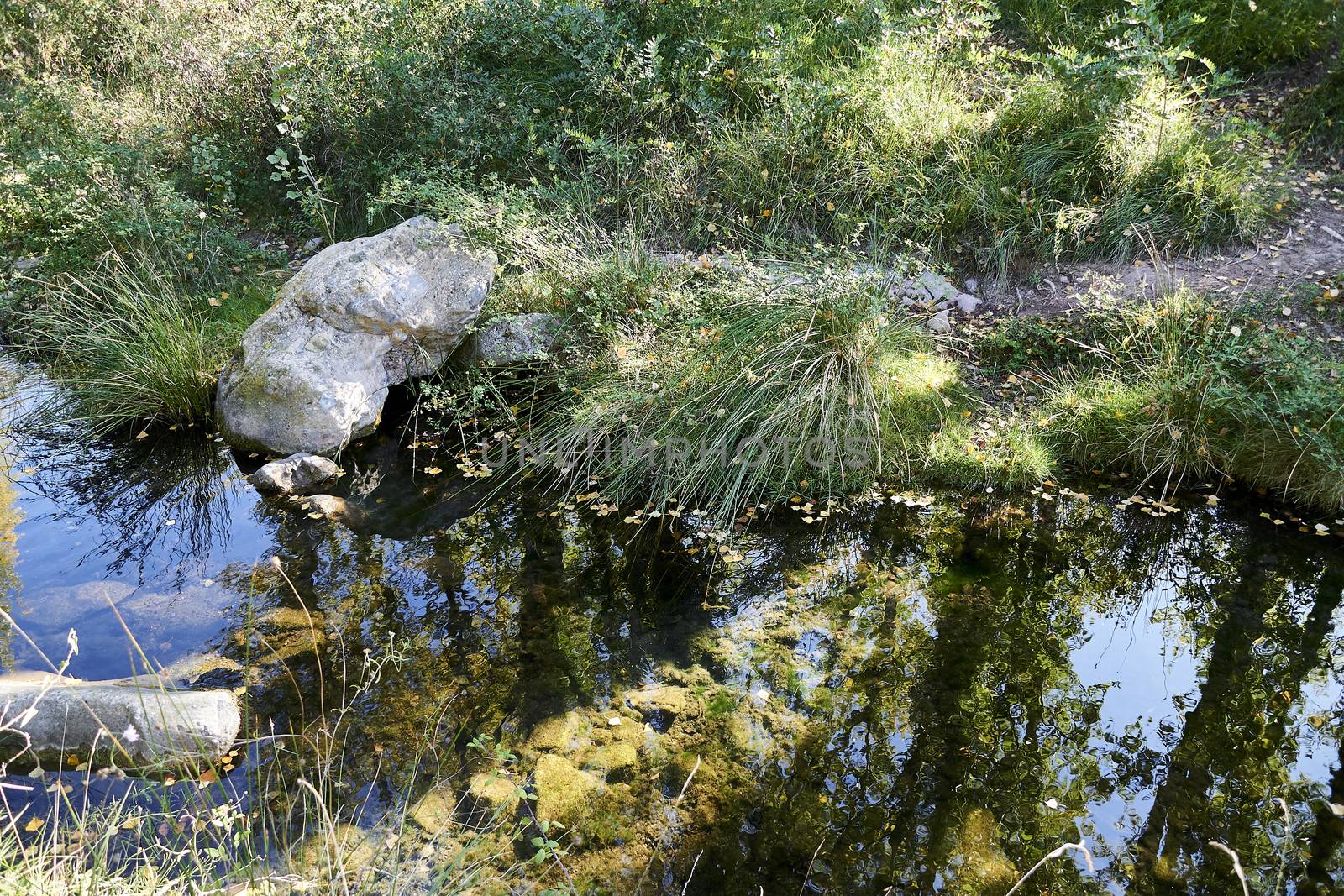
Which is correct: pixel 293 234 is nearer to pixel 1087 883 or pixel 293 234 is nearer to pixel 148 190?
pixel 148 190

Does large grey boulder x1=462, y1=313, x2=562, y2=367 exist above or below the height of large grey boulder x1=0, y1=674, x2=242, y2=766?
above

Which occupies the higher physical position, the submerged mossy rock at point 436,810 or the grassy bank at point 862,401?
the grassy bank at point 862,401

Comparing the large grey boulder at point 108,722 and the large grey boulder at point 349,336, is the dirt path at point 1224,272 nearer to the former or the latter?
the large grey boulder at point 349,336

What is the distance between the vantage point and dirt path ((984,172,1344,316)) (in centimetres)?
556

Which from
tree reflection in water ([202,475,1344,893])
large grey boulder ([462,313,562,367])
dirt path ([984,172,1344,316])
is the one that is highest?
dirt path ([984,172,1344,316])

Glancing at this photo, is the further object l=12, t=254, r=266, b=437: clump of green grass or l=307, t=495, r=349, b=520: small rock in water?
l=12, t=254, r=266, b=437: clump of green grass

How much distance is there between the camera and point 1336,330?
17.0 feet

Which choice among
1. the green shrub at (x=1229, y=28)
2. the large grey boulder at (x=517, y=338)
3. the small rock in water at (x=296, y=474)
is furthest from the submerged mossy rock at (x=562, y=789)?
the green shrub at (x=1229, y=28)

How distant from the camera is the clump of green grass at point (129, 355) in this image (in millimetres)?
5375

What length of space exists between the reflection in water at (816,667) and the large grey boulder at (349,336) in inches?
15.4

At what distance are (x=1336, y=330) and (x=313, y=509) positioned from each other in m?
5.96

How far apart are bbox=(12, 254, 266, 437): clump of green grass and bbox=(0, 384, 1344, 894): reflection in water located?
0.54 m

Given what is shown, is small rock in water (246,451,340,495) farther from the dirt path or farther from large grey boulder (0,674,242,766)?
the dirt path

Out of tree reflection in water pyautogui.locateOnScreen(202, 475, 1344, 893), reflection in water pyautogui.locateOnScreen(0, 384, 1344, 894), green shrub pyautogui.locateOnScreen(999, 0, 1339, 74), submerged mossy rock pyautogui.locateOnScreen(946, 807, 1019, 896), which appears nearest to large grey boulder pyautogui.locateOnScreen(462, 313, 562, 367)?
reflection in water pyautogui.locateOnScreen(0, 384, 1344, 894)
